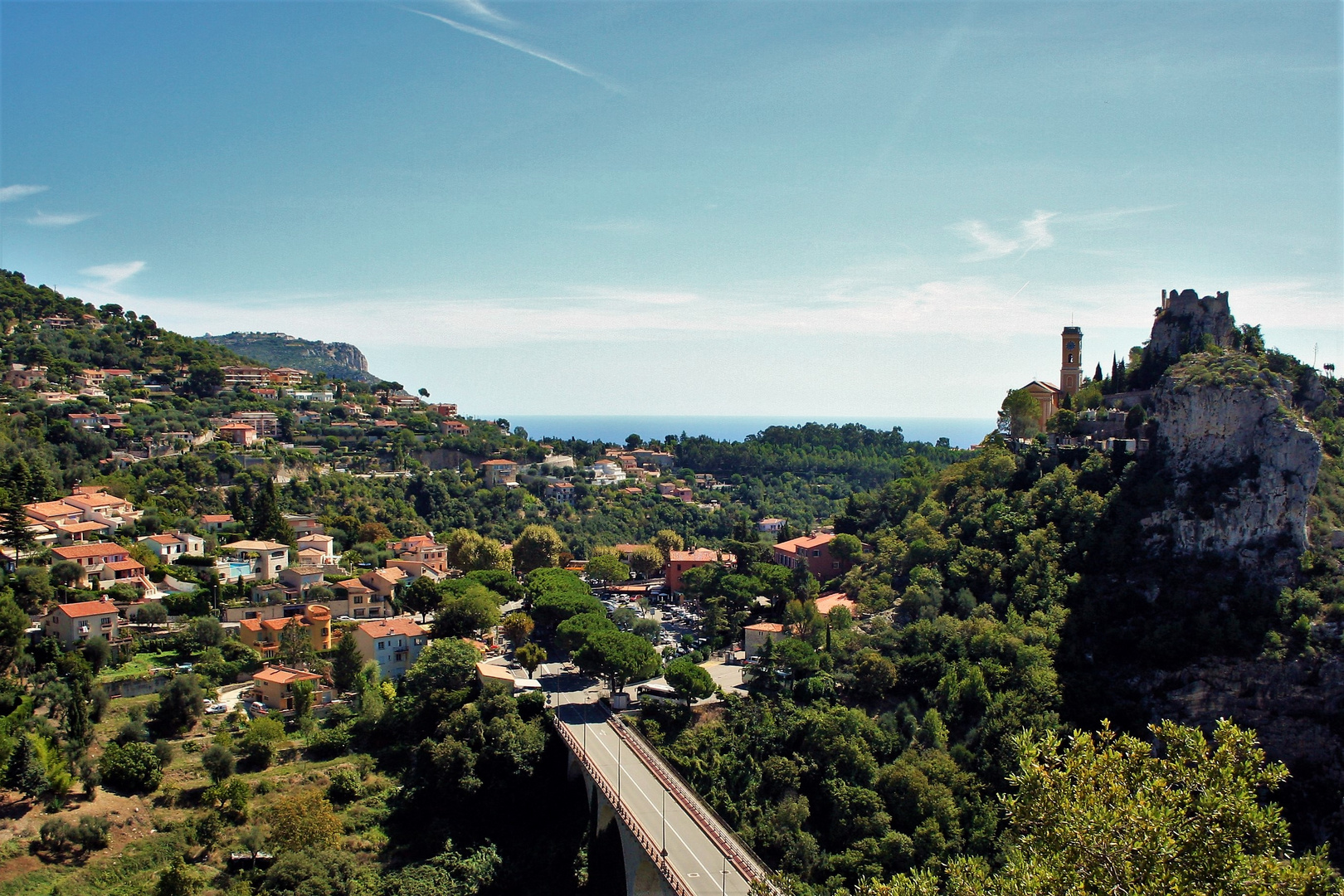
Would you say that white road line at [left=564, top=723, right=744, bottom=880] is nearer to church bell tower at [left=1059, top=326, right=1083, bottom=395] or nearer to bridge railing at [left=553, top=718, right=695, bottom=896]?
bridge railing at [left=553, top=718, right=695, bottom=896]

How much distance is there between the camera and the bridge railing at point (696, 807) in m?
22.4

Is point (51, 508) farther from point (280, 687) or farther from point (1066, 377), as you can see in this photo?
point (1066, 377)

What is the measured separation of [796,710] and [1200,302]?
2861 centimetres

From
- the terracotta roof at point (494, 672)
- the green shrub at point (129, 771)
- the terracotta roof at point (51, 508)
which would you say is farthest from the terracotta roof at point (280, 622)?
the terracotta roof at point (51, 508)

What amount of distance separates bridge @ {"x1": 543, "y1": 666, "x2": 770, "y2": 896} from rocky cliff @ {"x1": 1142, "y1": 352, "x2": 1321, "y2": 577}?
21.6 meters

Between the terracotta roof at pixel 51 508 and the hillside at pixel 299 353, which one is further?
the hillside at pixel 299 353

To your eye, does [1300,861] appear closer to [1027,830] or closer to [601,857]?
[1027,830]

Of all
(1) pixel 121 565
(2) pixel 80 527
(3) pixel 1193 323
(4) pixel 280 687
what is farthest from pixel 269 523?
(3) pixel 1193 323

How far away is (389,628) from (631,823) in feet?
55.6

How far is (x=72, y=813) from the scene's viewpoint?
85.5 ft

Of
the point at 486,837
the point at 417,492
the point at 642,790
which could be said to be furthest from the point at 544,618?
the point at 417,492

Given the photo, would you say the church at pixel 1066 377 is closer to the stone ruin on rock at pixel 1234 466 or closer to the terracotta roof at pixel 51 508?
the stone ruin on rock at pixel 1234 466

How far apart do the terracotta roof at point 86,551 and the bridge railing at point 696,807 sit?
23.0 m

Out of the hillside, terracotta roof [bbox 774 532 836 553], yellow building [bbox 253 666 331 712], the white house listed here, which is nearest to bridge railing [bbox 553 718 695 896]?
yellow building [bbox 253 666 331 712]
